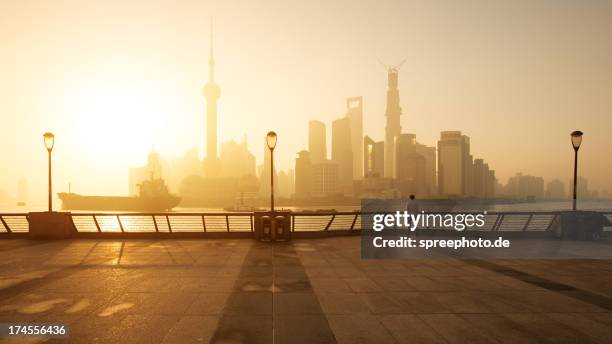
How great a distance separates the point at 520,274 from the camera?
10.5 metres

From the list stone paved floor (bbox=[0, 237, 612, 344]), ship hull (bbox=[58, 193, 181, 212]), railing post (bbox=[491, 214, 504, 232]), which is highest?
railing post (bbox=[491, 214, 504, 232])

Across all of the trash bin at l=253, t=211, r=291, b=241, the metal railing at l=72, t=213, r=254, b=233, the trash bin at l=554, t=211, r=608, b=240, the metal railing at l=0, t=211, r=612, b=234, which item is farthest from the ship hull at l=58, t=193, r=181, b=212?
the trash bin at l=554, t=211, r=608, b=240

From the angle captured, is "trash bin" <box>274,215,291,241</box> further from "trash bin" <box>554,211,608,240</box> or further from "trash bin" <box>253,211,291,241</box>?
"trash bin" <box>554,211,608,240</box>

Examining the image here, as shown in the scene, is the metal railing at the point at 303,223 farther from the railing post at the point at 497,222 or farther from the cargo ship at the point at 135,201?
the cargo ship at the point at 135,201

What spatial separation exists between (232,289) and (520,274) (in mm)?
8306

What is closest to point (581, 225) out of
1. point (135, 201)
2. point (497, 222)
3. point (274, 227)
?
point (497, 222)

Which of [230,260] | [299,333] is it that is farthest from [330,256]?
[299,333]

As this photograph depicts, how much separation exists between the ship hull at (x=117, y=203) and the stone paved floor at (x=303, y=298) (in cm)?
13198

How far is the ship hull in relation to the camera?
136 meters

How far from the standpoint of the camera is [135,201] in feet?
453

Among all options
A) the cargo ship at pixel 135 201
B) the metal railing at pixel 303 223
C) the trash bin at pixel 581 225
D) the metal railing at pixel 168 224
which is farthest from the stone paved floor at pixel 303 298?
the cargo ship at pixel 135 201

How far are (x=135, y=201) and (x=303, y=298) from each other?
14599 cm

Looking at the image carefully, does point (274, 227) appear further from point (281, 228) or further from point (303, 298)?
point (303, 298)

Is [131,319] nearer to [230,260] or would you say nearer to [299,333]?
[299,333]
